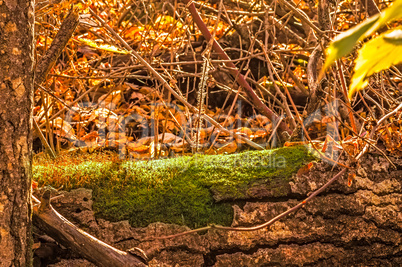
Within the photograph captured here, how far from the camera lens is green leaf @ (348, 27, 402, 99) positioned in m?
0.44

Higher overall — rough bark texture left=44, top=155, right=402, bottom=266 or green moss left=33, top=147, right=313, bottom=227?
green moss left=33, top=147, right=313, bottom=227

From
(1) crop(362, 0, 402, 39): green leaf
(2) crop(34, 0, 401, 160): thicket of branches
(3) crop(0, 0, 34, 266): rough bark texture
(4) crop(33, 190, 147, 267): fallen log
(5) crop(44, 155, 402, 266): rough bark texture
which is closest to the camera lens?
(1) crop(362, 0, 402, 39): green leaf

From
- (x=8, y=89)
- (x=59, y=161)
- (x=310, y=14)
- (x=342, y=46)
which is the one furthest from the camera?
(x=310, y=14)

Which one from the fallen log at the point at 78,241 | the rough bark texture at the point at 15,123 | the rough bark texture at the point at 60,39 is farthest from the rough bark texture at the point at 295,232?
the rough bark texture at the point at 60,39

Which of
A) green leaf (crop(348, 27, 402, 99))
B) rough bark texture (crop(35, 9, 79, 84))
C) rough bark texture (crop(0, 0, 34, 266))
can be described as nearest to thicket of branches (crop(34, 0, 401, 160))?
rough bark texture (crop(35, 9, 79, 84))

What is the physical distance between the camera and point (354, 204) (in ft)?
6.48

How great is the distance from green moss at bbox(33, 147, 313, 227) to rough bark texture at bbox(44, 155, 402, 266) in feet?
0.19

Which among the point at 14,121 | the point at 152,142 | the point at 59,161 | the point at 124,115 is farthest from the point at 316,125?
the point at 14,121

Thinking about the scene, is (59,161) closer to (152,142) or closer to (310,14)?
(152,142)

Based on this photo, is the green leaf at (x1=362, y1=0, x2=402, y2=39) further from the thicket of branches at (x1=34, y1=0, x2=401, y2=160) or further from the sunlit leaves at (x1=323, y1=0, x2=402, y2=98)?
the thicket of branches at (x1=34, y1=0, x2=401, y2=160)

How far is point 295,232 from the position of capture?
6.27 feet

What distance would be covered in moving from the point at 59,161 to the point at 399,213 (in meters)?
2.09

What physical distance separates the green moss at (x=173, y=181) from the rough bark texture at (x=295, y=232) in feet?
0.19

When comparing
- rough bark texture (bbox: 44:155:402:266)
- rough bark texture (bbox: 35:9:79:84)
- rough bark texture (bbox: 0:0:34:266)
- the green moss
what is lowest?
rough bark texture (bbox: 44:155:402:266)
